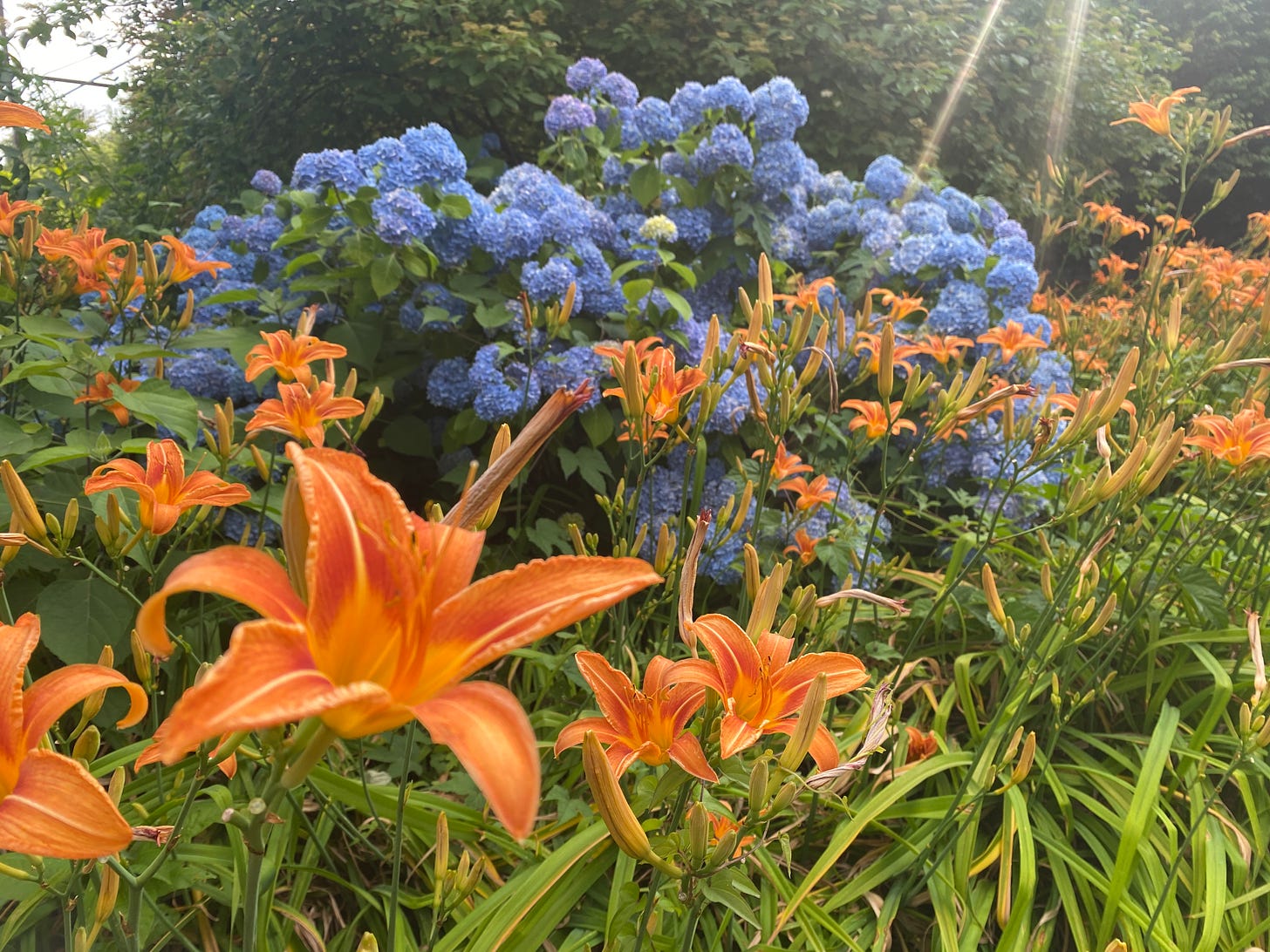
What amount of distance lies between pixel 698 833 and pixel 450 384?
2027 millimetres

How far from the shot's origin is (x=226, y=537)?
232cm

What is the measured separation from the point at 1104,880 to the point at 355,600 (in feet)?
5.90

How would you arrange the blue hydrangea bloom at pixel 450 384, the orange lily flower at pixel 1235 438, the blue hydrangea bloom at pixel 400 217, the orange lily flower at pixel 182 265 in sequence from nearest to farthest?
the orange lily flower at pixel 1235 438
the orange lily flower at pixel 182 265
the blue hydrangea bloom at pixel 400 217
the blue hydrangea bloom at pixel 450 384

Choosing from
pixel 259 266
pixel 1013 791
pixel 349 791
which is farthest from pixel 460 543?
pixel 259 266

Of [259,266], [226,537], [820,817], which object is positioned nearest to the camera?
[820,817]

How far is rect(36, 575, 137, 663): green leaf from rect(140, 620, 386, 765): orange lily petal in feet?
4.43

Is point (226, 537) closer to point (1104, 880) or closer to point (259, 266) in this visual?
point (259, 266)

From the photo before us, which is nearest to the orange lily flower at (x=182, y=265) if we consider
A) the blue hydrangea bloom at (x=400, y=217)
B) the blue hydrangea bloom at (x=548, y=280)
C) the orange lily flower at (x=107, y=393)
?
the orange lily flower at (x=107, y=393)

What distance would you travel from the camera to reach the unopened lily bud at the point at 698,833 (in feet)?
2.58

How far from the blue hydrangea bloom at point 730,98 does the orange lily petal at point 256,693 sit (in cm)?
320

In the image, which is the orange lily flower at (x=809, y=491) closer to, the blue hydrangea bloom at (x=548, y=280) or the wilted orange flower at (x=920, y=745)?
the wilted orange flower at (x=920, y=745)

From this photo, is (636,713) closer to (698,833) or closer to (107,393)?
(698,833)

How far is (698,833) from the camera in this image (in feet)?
2.60

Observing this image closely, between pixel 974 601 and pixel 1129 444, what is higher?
pixel 1129 444
